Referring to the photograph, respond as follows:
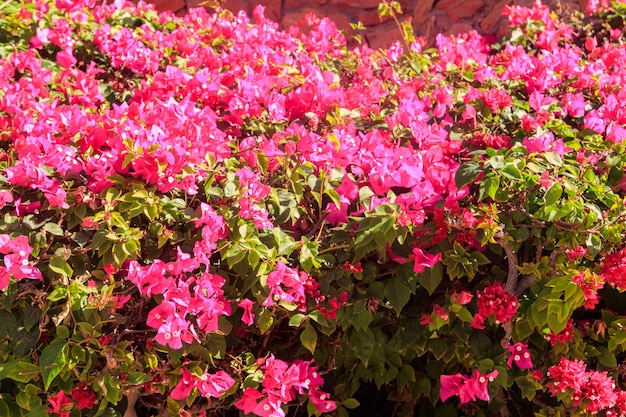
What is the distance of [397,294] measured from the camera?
2271 millimetres

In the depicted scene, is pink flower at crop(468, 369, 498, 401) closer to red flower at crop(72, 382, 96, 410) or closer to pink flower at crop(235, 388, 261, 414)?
pink flower at crop(235, 388, 261, 414)

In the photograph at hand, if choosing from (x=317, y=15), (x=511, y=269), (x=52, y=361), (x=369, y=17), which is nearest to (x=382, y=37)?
(x=369, y=17)

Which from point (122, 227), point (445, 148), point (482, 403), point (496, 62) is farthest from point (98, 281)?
point (496, 62)

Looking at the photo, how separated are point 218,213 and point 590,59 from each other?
2.26 m

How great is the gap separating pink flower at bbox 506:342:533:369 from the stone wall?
9.40ft

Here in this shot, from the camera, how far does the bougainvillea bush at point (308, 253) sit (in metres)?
2.10

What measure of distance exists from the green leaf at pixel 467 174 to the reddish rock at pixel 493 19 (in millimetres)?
2961

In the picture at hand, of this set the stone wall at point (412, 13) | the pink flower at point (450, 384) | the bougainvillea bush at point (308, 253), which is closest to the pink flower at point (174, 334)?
the bougainvillea bush at point (308, 253)

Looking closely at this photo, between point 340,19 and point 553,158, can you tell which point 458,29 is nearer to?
point 340,19

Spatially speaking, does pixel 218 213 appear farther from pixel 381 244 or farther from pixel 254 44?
pixel 254 44

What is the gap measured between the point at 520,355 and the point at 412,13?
3336 mm

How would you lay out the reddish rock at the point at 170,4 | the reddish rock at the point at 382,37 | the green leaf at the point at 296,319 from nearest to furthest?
1. the green leaf at the point at 296,319
2. the reddish rock at the point at 382,37
3. the reddish rock at the point at 170,4

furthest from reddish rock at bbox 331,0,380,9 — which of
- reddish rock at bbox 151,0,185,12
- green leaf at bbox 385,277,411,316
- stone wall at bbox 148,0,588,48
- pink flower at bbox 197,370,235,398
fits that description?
pink flower at bbox 197,370,235,398

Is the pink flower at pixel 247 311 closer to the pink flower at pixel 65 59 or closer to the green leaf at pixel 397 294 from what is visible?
the green leaf at pixel 397 294
